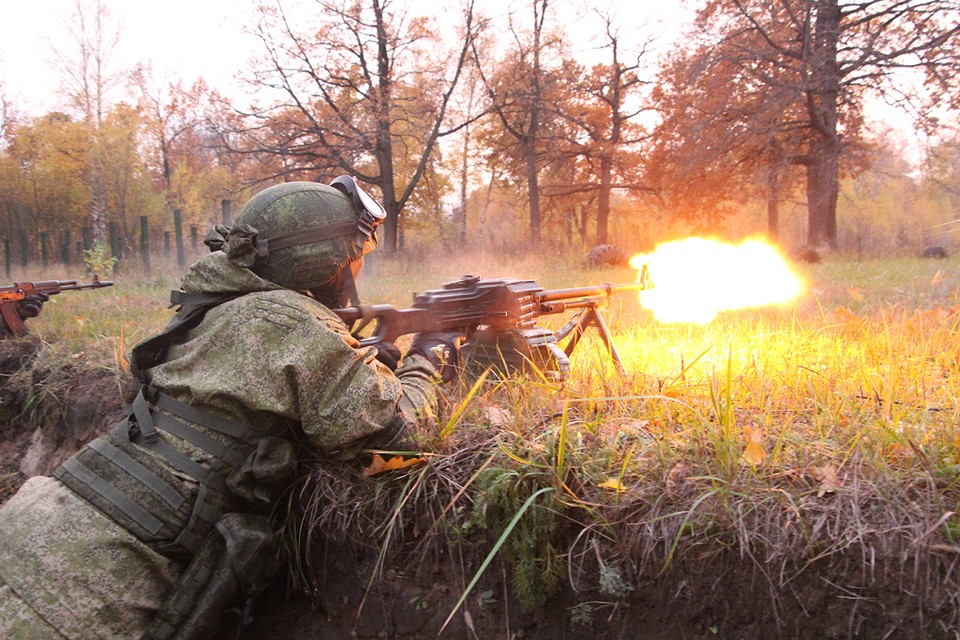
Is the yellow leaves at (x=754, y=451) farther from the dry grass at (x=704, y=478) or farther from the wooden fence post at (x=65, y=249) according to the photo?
the wooden fence post at (x=65, y=249)

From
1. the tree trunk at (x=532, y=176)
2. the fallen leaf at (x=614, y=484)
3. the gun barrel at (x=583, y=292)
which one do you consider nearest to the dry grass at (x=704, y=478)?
the fallen leaf at (x=614, y=484)

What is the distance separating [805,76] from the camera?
48.2 ft

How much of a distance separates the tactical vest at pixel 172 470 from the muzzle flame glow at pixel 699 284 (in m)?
3.30

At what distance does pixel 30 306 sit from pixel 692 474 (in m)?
6.19

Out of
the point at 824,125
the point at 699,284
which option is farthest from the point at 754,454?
the point at 824,125

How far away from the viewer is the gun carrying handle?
5570mm

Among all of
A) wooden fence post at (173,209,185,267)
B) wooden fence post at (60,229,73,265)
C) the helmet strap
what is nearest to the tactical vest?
the helmet strap

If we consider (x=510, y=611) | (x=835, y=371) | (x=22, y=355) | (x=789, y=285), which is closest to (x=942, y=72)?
(x=789, y=285)

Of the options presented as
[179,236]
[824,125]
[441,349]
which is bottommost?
[441,349]

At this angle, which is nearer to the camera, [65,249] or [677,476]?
[677,476]

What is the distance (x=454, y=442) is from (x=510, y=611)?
682 mm

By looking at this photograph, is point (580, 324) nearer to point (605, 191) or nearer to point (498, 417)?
point (498, 417)

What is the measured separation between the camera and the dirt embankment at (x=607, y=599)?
1.83 m

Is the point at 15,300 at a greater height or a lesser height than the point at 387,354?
greater
